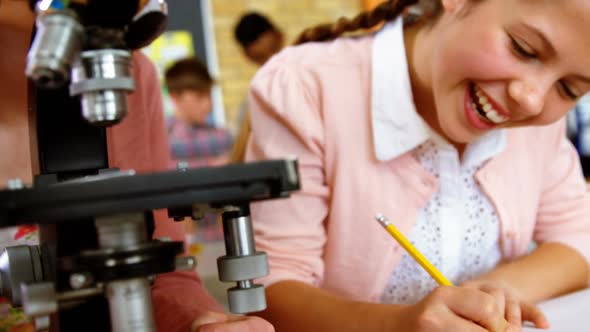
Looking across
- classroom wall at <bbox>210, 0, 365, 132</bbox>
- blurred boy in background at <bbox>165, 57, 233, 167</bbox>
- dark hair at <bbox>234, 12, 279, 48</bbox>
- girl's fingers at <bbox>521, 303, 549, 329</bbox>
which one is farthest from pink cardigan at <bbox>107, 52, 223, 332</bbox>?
classroom wall at <bbox>210, 0, 365, 132</bbox>

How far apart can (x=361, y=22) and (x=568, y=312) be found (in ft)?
1.74

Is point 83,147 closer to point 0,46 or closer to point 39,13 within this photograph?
point 39,13

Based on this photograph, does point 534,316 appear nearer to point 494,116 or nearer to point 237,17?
point 494,116

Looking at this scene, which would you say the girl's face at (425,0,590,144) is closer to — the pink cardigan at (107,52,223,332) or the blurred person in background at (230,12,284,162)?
the pink cardigan at (107,52,223,332)

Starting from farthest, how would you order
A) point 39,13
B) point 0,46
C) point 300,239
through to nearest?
point 300,239 < point 0,46 < point 39,13

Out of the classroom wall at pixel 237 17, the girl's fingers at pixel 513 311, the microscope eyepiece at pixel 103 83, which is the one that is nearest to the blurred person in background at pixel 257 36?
the classroom wall at pixel 237 17

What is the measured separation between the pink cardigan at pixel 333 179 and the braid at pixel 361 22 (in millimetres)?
49

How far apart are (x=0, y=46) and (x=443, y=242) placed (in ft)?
2.14

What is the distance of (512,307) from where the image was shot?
0.71 meters

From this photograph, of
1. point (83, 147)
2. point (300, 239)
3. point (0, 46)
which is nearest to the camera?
point (83, 147)

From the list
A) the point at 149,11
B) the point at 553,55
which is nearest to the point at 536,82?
the point at 553,55

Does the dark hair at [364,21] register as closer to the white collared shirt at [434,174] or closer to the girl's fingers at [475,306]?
the white collared shirt at [434,174]

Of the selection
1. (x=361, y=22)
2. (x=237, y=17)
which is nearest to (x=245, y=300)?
(x=361, y=22)

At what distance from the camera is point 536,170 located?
101cm
